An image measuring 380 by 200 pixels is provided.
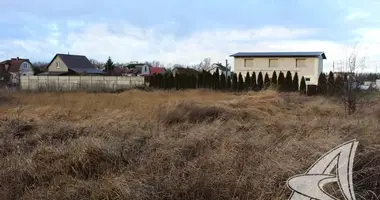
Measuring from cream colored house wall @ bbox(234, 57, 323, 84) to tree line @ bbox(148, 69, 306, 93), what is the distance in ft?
28.9

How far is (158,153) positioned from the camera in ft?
15.8

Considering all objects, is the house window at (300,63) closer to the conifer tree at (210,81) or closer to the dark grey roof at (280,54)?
the dark grey roof at (280,54)

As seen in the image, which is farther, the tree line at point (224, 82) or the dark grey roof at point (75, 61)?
the dark grey roof at point (75, 61)

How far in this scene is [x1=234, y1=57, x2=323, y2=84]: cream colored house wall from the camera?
1618 inches

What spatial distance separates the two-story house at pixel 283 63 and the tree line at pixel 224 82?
29.4 ft

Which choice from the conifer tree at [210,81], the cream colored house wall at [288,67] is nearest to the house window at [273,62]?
the cream colored house wall at [288,67]

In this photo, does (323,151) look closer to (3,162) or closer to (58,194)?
(58,194)

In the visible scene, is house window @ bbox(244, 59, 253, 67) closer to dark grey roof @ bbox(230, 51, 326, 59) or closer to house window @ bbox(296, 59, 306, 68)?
dark grey roof @ bbox(230, 51, 326, 59)

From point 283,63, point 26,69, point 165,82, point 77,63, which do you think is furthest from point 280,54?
point 26,69

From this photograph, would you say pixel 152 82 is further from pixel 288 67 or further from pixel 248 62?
pixel 288 67

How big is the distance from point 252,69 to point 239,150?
132 feet

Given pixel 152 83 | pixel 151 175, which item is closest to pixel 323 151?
pixel 151 175

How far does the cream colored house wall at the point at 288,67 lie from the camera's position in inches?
1618

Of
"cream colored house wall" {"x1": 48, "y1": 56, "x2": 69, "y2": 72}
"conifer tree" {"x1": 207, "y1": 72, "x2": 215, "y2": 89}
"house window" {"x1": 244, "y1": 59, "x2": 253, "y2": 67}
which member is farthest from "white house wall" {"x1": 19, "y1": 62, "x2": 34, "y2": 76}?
"conifer tree" {"x1": 207, "y1": 72, "x2": 215, "y2": 89}
